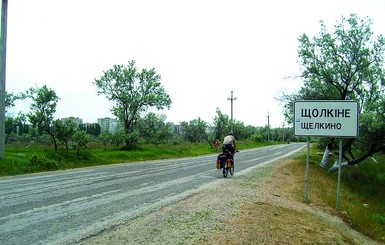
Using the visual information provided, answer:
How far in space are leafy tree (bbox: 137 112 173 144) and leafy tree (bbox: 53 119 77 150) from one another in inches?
795

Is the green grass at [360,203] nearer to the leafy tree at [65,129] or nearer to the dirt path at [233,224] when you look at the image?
the dirt path at [233,224]

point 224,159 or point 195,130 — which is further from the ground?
point 195,130

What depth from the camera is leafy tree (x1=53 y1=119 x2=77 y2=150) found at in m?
23.8

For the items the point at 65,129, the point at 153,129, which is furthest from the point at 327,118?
the point at 153,129

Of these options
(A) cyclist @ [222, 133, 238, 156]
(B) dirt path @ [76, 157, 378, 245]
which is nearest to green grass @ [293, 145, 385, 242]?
(B) dirt path @ [76, 157, 378, 245]

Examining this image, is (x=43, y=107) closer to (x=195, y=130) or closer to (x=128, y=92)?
(x=128, y=92)

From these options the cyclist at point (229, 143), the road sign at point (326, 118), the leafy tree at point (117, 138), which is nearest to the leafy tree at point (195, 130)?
the leafy tree at point (117, 138)

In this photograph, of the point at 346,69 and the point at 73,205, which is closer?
the point at 73,205

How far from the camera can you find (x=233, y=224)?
689cm

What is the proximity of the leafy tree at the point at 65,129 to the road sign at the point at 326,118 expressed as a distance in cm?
1759

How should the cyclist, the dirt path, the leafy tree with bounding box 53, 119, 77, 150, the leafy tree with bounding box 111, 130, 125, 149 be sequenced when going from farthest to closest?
the leafy tree with bounding box 111, 130, 125, 149
the leafy tree with bounding box 53, 119, 77, 150
the cyclist
the dirt path

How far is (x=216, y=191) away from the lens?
10891mm

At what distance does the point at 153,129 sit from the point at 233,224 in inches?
1777

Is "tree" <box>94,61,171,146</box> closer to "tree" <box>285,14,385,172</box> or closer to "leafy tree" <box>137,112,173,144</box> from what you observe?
"leafy tree" <box>137,112,173,144</box>
